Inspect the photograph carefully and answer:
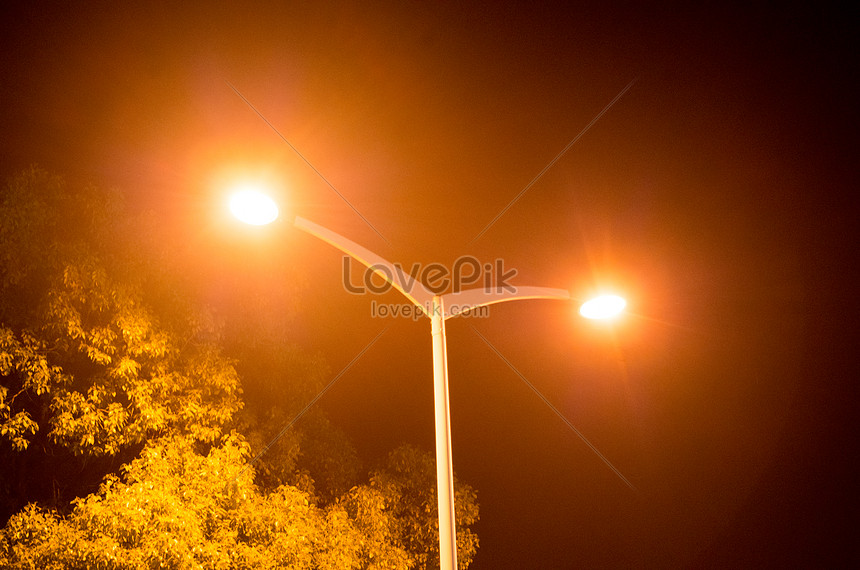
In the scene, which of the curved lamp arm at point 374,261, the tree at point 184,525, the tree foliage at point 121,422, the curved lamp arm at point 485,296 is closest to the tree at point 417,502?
the tree foliage at point 121,422

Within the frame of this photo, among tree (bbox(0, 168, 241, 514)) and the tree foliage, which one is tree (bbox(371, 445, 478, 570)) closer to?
the tree foliage

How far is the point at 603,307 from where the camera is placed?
812cm

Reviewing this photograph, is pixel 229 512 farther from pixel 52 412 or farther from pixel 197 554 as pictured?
pixel 52 412

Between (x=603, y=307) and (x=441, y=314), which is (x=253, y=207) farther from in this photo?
(x=603, y=307)

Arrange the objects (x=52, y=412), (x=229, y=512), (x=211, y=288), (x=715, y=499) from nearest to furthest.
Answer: (x=229, y=512)
(x=52, y=412)
(x=211, y=288)
(x=715, y=499)

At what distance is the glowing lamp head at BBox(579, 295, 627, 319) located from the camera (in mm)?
8031

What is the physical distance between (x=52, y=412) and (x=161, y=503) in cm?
285

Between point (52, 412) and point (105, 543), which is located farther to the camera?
point (52, 412)

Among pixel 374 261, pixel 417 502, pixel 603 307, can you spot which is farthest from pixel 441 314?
pixel 417 502

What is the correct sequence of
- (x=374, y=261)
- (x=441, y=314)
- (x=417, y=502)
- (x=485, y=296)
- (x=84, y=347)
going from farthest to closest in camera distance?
(x=417, y=502)
(x=84, y=347)
(x=485, y=296)
(x=441, y=314)
(x=374, y=261)

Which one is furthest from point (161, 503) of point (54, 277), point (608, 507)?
point (608, 507)

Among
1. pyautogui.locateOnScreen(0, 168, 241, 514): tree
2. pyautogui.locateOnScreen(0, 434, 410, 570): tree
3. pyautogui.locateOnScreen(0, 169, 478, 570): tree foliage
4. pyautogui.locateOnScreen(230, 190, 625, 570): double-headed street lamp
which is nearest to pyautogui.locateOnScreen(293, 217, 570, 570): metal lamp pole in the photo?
pyautogui.locateOnScreen(230, 190, 625, 570): double-headed street lamp

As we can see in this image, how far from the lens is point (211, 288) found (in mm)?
11508

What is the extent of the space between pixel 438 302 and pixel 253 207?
200 centimetres
